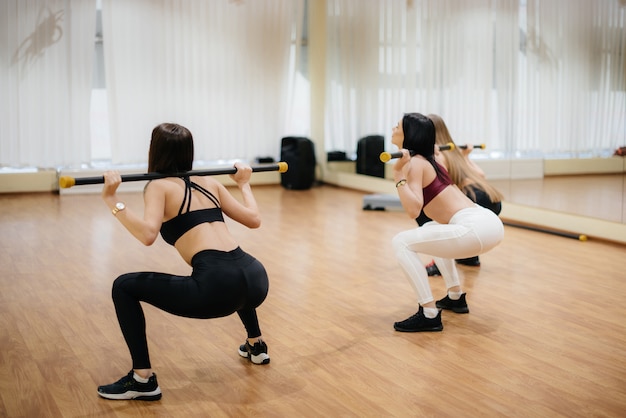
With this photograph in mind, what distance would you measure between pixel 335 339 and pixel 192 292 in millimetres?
992

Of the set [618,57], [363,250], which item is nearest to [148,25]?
[363,250]

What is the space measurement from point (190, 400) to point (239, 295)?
44 cm

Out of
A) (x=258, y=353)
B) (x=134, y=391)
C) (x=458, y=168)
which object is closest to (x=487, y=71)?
(x=458, y=168)

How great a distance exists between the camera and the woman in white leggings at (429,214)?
3309 mm

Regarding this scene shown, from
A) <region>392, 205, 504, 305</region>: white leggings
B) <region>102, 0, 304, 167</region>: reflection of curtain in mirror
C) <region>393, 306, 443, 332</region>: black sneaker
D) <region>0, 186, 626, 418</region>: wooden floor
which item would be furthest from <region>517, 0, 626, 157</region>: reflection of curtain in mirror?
<region>102, 0, 304, 167</region>: reflection of curtain in mirror

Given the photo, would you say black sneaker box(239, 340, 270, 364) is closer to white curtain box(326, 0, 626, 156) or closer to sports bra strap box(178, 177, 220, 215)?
sports bra strap box(178, 177, 220, 215)

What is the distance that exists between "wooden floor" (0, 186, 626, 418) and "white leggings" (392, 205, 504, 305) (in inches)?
12.2

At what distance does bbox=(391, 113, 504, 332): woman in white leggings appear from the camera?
3309 mm

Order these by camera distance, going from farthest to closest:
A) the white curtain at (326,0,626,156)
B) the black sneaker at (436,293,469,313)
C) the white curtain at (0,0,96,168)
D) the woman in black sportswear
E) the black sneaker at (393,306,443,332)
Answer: the white curtain at (0,0,96,168) < the white curtain at (326,0,626,156) < the black sneaker at (436,293,469,313) < the black sneaker at (393,306,443,332) < the woman in black sportswear

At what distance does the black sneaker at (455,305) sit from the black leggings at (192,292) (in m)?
1.42

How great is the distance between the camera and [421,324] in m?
3.42

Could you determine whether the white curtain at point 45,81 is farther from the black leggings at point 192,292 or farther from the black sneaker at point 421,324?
the black leggings at point 192,292

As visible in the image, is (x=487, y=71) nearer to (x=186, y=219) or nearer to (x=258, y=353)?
(x=258, y=353)

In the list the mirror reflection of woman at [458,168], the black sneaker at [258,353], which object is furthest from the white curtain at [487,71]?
the black sneaker at [258,353]
